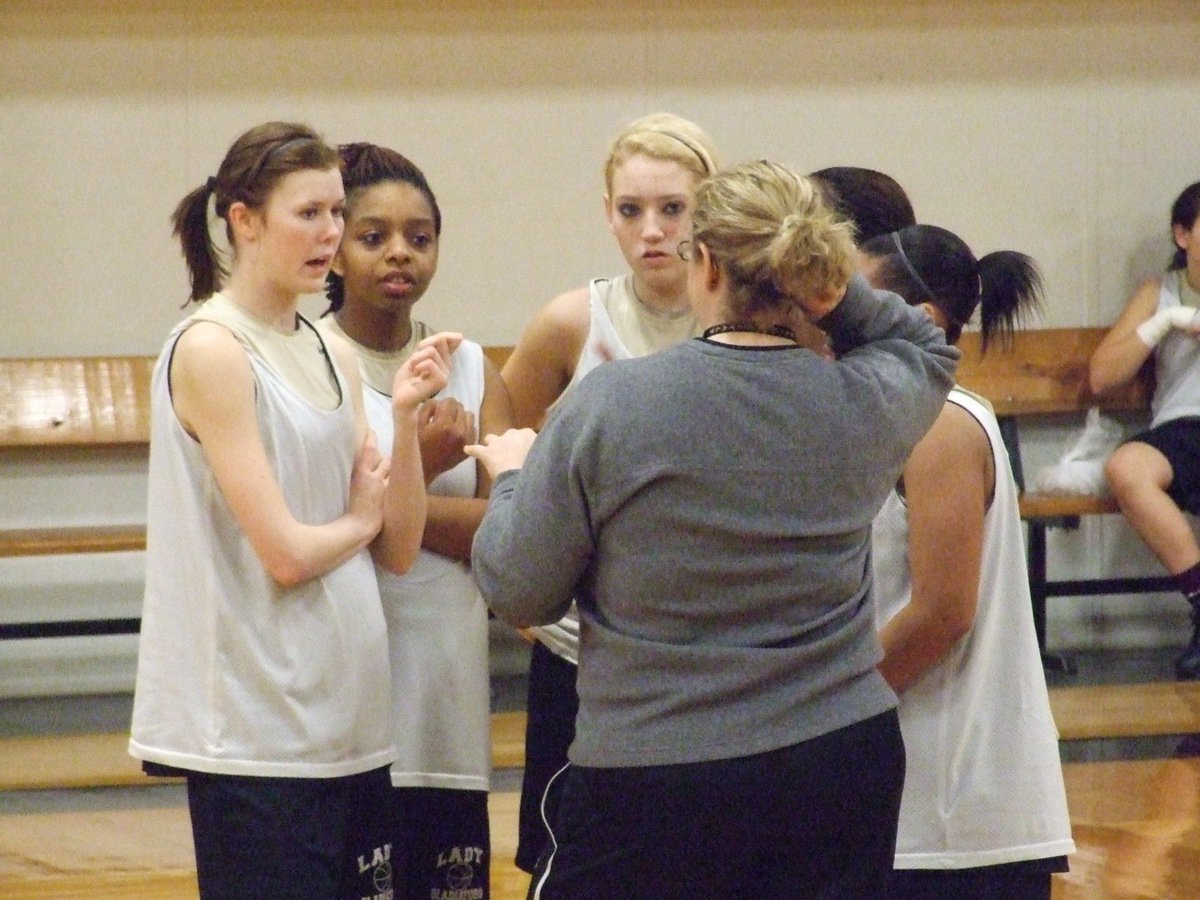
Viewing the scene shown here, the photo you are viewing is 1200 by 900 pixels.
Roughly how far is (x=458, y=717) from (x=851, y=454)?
3.02 ft

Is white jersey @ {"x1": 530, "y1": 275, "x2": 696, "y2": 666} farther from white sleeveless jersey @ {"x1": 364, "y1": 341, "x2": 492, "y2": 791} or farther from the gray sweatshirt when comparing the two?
the gray sweatshirt

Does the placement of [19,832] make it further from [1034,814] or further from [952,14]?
[952,14]

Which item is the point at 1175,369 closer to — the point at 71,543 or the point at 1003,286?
the point at 1003,286

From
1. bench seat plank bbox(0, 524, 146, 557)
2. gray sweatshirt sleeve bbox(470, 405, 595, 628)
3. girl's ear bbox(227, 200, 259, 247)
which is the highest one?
girl's ear bbox(227, 200, 259, 247)

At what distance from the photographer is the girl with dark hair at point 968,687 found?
69.6 inches

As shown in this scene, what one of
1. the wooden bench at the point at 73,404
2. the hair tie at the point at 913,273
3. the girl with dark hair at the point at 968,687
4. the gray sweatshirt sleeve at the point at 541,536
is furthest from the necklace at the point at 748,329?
the wooden bench at the point at 73,404

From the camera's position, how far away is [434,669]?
2223 millimetres

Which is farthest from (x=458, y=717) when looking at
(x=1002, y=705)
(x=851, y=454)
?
A: (x=851, y=454)

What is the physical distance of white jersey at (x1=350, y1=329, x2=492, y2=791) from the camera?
2.21 m

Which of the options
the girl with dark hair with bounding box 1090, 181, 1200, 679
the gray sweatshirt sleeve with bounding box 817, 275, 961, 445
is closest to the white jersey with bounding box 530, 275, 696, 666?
the gray sweatshirt sleeve with bounding box 817, 275, 961, 445

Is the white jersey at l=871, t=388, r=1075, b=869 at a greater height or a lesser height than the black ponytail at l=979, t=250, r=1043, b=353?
lesser

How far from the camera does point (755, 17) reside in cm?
510

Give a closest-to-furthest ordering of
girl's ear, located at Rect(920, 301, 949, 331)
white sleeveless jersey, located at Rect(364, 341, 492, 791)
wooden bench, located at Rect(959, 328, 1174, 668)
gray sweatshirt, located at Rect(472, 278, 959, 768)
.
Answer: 1. gray sweatshirt, located at Rect(472, 278, 959, 768)
2. girl's ear, located at Rect(920, 301, 949, 331)
3. white sleeveless jersey, located at Rect(364, 341, 492, 791)
4. wooden bench, located at Rect(959, 328, 1174, 668)

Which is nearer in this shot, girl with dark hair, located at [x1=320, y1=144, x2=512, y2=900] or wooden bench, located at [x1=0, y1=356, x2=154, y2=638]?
girl with dark hair, located at [x1=320, y1=144, x2=512, y2=900]
